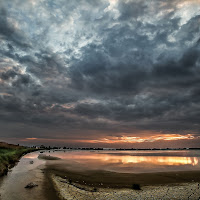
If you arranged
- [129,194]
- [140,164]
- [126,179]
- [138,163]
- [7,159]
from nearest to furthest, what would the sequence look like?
1. [129,194]
2. [126,179]
3. [7,159]
4. [140,164]
5. [138,163]

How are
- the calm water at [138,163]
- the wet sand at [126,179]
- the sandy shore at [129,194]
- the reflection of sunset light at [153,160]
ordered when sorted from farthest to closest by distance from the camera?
the reflection of sunset light at [153,160]
the calm water at [138,163]
the wet sand at [126,179]
the sandy shore at [129,194]

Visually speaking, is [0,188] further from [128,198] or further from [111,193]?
[128,198]

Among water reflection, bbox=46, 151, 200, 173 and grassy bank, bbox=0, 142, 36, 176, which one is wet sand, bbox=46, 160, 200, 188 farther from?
grassy bank, bbox=0, 142, 36, 176

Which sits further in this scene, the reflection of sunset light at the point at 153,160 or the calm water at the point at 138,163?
the reflection of sunset light at the point at 153,160

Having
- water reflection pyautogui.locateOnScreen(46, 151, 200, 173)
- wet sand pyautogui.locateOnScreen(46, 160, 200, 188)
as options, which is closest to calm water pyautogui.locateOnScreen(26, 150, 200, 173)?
water reflection pyautogui.locateOnScreen(46, 151, 200, 173)

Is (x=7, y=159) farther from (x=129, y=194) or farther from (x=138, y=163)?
(x=138, y=163)

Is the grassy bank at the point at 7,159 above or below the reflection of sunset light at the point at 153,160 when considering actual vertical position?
above

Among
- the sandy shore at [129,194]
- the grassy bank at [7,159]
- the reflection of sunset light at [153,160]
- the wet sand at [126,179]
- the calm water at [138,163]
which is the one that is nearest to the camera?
the sandy shore at [129,194]

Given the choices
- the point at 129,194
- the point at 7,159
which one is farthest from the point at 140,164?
the point at 7,159

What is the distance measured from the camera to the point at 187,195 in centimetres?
1588

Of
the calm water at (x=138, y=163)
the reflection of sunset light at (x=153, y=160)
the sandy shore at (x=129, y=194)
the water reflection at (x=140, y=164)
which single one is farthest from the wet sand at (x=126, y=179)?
the reflection of sunset light at (x=153, y=160)

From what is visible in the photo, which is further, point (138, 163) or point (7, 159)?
point (138, 163)

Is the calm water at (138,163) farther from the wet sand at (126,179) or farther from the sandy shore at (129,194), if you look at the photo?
the sandy shore at (129,194)

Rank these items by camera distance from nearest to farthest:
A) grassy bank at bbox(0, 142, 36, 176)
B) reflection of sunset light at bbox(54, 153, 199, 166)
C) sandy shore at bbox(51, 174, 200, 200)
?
sandy shore at bbox(51, 174, 200, 200), grassy bank at bbox(0, 142, 36, 176), reflection of sunset light at bbox(54, 153, 199, 166)
